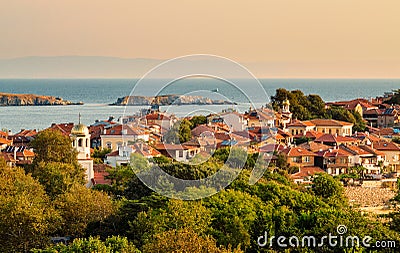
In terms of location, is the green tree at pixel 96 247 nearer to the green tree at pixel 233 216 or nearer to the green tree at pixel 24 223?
the green tree at pixel 24 223

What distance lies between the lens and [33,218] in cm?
1380

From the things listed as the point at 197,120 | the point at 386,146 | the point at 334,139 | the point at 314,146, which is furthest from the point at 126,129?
the point at 386,146

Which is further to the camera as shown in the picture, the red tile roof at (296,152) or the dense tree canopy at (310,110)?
the dense tree canopy at (310,110)

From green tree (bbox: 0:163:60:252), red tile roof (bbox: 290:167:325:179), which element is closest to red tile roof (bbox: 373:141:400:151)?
red tile roof (bbox: 290:167:325:179)

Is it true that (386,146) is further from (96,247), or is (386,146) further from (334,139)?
(96,247)

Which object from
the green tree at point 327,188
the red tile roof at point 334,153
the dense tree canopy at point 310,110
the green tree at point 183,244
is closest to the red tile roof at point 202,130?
the red tile roof at point 334,153

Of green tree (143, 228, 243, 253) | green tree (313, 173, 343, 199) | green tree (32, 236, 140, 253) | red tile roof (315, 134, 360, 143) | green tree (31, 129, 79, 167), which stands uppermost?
green tree (31, 129, 79, 167)

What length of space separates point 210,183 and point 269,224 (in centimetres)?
377

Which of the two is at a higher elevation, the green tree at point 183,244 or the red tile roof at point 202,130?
the red tile roof at point 202,130

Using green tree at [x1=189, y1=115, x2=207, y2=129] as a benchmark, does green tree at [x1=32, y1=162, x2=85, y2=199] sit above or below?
below

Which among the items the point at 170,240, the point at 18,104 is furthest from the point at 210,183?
the point at 18,104

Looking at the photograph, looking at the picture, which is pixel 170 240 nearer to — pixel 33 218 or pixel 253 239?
pixel 253 239

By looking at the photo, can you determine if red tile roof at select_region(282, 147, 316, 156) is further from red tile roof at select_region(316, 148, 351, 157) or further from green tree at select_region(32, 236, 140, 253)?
green tree at select_region(32, 236, 140, 253)

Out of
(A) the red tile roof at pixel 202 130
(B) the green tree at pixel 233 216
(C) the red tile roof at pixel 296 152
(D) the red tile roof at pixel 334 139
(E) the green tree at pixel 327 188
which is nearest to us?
(B) the green tree at pixel 233 216
